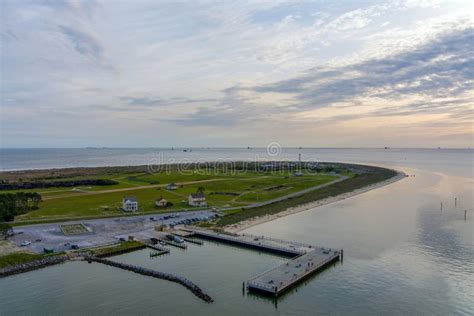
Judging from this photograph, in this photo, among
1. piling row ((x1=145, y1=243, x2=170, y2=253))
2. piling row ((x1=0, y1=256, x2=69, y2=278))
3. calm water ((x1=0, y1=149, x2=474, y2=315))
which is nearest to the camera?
calm water ((x1=0, y1=149, x2=474, y2=315))

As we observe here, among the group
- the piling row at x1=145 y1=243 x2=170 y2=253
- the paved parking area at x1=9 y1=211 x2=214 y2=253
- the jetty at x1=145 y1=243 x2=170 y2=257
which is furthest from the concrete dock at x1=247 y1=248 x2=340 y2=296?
the paved parking area at x1=9 y1=211 x2=214 y2=253

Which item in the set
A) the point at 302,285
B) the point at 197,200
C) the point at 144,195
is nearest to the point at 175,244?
the point at 302,285

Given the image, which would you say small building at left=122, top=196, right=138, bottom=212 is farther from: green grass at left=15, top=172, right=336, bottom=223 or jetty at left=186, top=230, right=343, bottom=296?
jetty at left=186, top=230, right=343, bottom=296

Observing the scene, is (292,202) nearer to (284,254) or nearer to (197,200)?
(197,200)

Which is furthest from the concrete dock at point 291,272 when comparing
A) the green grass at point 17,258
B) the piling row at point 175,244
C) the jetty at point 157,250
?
the green grass at point 17,258

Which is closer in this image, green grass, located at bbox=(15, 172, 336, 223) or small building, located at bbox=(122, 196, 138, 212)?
green grass, located at bbox=(15, 172, 336, 223)

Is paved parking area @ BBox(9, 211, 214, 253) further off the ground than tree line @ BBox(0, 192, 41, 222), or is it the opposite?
tree line @ BBox(0, 192, 41, 222)

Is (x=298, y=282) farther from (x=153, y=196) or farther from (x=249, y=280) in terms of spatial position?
(x=153, y=196)

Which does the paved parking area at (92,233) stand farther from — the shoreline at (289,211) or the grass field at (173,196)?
the shoreline at (289,211)
